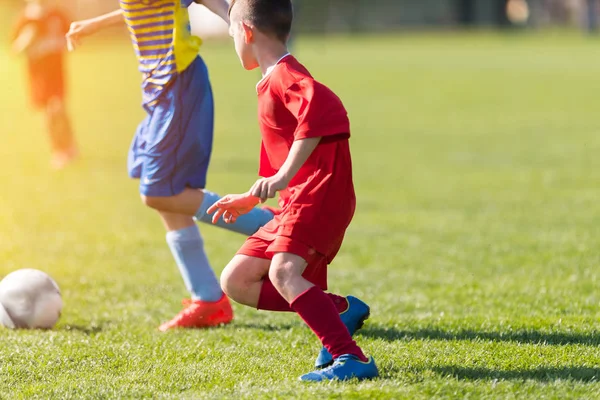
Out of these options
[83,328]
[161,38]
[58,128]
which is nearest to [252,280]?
[83,328]

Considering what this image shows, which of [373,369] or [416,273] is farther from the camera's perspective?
[416,273]

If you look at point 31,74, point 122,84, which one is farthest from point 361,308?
point 122,84

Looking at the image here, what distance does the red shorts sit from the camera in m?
3.66

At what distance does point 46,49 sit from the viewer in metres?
12.2

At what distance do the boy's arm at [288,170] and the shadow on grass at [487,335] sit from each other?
1384 mm

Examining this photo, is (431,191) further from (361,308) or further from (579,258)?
(361,308)

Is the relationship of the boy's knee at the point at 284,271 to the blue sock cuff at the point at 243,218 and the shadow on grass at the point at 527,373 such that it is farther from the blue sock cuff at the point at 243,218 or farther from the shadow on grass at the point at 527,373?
the blue sock cuff at the point at 243,218

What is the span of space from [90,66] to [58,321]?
3216 centimetres

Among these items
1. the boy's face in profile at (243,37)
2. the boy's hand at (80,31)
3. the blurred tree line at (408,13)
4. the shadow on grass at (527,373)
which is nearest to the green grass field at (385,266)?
the shadow on grass at (527,373)

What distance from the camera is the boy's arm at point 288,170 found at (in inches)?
138

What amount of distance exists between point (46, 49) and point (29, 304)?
25.9 ft

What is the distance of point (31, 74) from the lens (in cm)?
1237

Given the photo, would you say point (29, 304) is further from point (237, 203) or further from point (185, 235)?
point (237, 203)

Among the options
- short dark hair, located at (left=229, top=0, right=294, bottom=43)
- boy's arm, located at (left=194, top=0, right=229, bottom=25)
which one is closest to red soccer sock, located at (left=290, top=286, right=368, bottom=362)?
short dark hair, located at (left=229, top=0, right=294, bottom=43)
